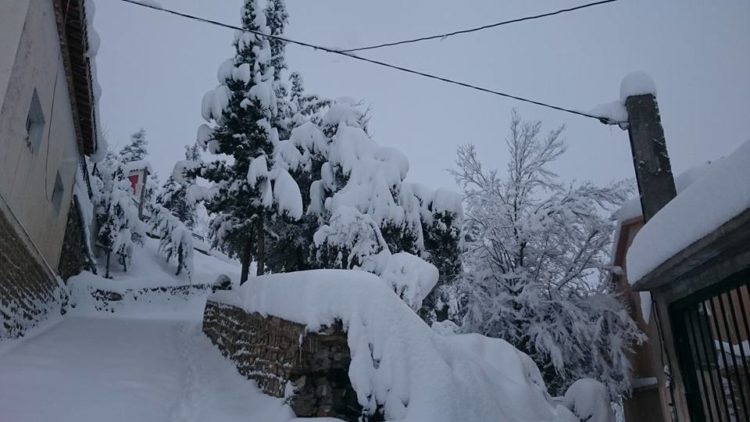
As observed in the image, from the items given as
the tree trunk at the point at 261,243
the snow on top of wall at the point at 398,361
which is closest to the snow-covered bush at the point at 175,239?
the tree trunk at the point at 261,243

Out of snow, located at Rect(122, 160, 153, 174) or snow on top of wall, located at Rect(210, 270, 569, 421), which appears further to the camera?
snow, located at Rect(122, 160, 153, 174)

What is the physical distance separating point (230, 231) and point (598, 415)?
1158 centimetres

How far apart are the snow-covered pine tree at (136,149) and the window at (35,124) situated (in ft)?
94.5

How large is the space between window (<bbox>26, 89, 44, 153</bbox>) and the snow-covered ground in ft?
10.0

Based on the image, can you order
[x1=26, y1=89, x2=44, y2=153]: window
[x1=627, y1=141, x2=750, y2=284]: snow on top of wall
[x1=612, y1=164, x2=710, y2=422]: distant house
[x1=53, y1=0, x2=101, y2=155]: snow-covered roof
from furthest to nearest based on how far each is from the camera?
1. [x1=612, y1=164, x2=710, y2=422]: distant house
2. [x1=53, y1=0, x2=101, y2=155]: snow-covered roof
3. [x1=26, y1=89, x2=44, y2=153]: window
4. [x1=627, y1=141, x2=750, y2=284]: snow on top of wall

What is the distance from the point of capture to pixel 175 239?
25.2 metres

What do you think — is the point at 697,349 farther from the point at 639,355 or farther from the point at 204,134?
the point at 204,134

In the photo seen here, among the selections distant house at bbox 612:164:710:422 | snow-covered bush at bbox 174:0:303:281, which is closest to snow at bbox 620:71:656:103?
distant house at bbox 612:164:710:422

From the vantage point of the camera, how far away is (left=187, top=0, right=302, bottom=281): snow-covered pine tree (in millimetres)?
14242

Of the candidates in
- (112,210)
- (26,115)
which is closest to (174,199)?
(112,210)

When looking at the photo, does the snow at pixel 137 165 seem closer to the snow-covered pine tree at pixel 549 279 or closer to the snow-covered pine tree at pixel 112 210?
the snow-covered pine tree at pixel 112 210

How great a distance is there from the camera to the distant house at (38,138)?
5.95 metres

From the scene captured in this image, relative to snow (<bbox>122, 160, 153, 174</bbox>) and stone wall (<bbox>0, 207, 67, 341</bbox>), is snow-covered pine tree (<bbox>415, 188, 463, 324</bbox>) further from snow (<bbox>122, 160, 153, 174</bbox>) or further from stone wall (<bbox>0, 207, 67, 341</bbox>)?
snow (<bbox>122, 160, 153, 174</bbox>)

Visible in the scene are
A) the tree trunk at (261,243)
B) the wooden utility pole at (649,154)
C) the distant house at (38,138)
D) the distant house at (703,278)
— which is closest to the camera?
the distant house at (703,278)
